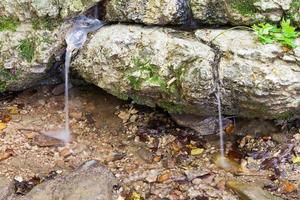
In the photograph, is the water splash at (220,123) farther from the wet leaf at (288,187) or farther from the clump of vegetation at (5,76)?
the clump of vegetation at (5,76)

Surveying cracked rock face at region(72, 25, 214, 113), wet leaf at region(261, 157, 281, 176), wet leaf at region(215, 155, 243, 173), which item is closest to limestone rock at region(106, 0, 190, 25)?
cracked rock face at region(72, 25, 214, 113)

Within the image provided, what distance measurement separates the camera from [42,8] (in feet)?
16.8

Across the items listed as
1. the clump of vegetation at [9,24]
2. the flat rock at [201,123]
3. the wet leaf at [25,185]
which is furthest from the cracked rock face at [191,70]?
the wet leaf at [25,185]

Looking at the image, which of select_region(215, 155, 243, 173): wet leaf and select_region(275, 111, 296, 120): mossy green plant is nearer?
select_region(275, 111, 296, 120): mossy green plant

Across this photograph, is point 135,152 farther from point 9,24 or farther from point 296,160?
point 9,24

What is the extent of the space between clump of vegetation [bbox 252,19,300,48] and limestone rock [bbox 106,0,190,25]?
0.87m

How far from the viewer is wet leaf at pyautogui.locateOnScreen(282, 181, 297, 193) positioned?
4.72m

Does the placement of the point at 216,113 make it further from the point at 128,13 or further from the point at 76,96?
the point at 76,96

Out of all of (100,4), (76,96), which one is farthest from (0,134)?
(100,4)

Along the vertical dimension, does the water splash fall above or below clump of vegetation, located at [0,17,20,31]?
below

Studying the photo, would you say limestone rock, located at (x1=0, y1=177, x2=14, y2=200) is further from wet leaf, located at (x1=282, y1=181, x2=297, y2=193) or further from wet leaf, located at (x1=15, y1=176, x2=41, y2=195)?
wet leaf, located at (x1=282, y1=181, x2=297, y2=193)

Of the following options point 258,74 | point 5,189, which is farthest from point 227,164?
point 5,189

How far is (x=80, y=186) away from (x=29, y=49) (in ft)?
5.95

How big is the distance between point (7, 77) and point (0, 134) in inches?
28.3
